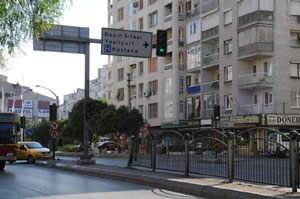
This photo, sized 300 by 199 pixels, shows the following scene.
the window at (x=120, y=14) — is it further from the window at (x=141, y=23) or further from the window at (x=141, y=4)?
the window at (x=141, y=23)

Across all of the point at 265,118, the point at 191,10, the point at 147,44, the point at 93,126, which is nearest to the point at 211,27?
the point at 191,10

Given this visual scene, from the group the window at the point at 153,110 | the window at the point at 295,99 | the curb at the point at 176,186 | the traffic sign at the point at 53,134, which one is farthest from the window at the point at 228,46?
the curb at the point at 176,186

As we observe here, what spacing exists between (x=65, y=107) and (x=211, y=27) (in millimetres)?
130814

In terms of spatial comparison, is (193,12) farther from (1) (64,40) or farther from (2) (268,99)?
(1) (64,40)

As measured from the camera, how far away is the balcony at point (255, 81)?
144 feet

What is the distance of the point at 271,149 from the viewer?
1208 centimetres

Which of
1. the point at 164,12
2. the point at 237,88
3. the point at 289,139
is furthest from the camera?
the point at 164,12

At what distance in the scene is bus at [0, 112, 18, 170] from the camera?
23.0m

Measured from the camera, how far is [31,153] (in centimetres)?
3195

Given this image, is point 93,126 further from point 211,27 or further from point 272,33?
point 272,33

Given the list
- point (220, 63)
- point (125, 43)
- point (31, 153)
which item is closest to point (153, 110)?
point (220, 63)

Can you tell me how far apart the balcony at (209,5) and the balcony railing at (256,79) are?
27.7 feet

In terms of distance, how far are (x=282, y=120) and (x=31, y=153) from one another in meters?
21.7

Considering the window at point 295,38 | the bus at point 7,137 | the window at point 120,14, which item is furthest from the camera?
the window at point 120,14
